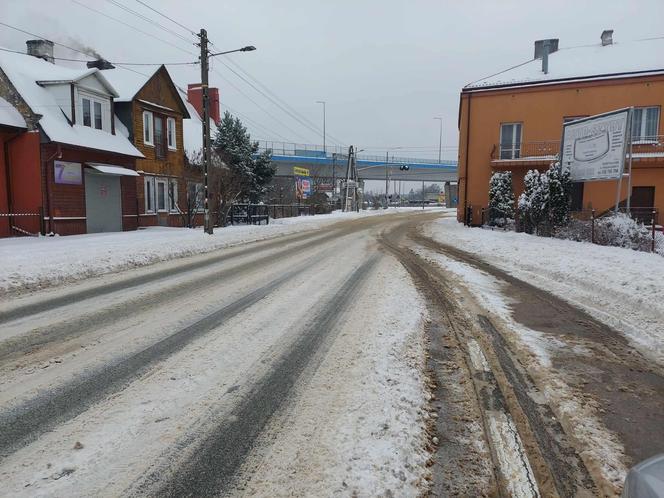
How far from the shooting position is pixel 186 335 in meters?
5.38

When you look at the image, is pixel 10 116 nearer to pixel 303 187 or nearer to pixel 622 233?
pixel 622 233

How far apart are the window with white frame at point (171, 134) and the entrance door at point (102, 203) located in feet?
16.5

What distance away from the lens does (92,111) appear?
20906 mm

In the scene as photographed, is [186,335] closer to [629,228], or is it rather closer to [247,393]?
[247,393]

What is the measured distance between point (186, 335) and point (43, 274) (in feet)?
18.8

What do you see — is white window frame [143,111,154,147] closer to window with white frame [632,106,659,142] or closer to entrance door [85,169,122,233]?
entrance door [85,169,122,233]

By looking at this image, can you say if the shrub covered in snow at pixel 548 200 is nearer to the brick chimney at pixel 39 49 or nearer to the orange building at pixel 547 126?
the orange building at pixel 547 126

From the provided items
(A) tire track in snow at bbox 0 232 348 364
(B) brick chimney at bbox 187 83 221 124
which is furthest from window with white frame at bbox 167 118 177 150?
(A) tire track in snow at bbox 0 232 348 364

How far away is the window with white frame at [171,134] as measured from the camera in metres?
26.0

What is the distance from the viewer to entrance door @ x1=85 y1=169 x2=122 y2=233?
795 inches

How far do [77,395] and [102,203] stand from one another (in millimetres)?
19482

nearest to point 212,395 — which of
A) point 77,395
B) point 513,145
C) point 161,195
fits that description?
point 77,395

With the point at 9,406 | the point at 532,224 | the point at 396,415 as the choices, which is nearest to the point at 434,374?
the point at 396,415

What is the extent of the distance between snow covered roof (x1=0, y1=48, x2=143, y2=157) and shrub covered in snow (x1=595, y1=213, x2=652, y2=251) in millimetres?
19438
